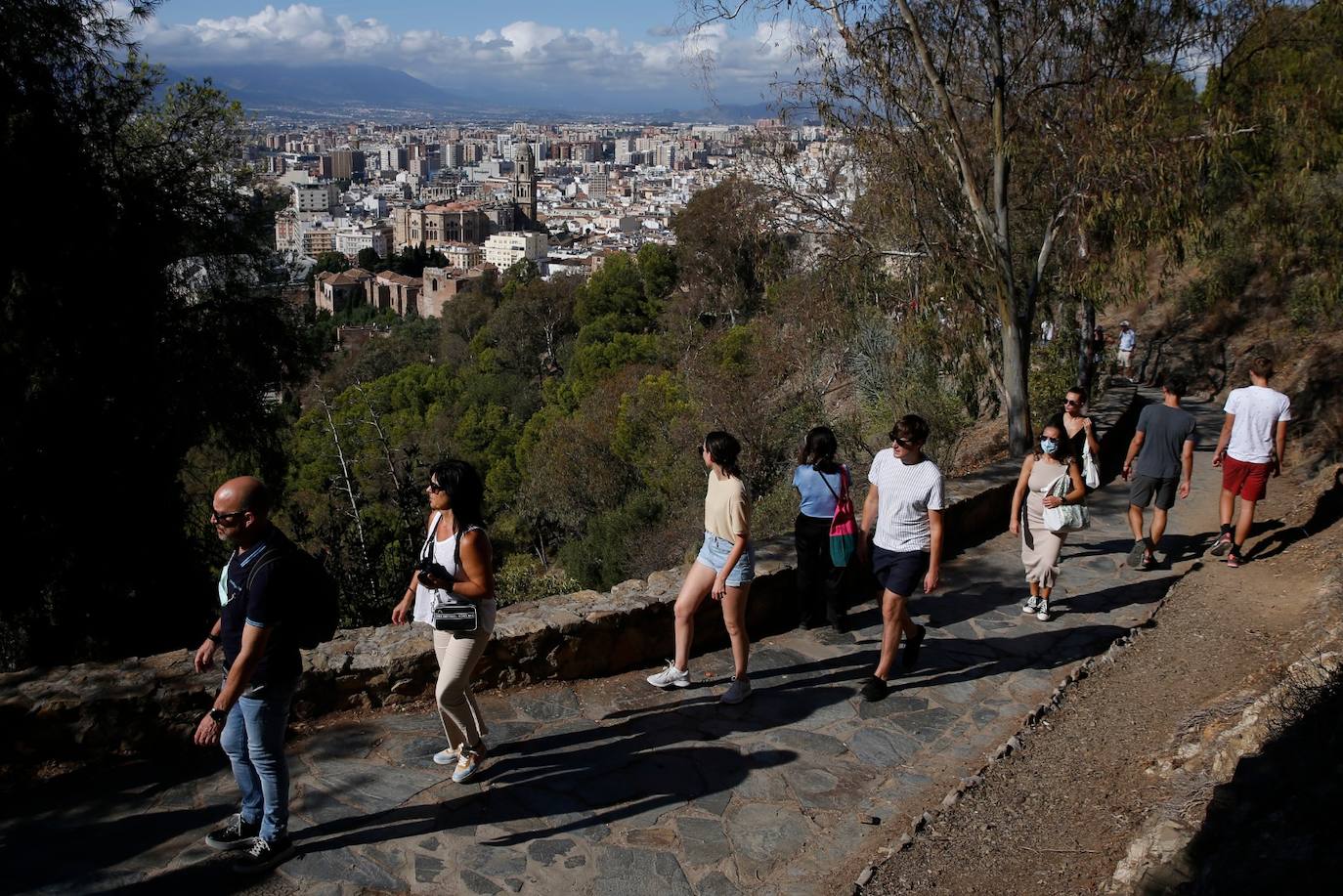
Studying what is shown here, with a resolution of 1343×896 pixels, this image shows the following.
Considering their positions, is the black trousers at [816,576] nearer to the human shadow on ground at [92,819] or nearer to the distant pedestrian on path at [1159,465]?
the distant pedestrian on path at [1159,465]

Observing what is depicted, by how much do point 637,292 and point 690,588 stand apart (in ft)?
141

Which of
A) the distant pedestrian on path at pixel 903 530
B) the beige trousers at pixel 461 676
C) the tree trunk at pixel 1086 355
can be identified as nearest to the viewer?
the beige trousers at pixel 461 676

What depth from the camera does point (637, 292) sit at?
47.0 meters

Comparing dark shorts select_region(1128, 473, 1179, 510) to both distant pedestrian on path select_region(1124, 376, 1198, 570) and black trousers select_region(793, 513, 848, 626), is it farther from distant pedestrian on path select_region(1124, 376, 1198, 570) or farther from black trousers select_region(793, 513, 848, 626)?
black trousers select_region(793, 513, 848, 626)

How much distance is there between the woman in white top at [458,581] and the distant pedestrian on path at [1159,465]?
4874 millimetres

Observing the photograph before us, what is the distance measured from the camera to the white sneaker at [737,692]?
191 inches

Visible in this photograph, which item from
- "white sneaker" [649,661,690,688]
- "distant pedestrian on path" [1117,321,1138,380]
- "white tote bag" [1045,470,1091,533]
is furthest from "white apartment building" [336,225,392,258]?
"white sneaker" [649,661,690,688]

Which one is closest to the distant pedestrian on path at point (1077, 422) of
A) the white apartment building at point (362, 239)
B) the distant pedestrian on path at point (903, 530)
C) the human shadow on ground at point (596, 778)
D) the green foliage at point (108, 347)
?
the distant pedestrian on path at point (903, 530)

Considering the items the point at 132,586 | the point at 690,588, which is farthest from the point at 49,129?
the point at 690,588

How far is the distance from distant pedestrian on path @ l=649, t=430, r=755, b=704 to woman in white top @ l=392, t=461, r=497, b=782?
1092mm

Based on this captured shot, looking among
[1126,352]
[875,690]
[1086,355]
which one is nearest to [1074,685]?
[875,690]

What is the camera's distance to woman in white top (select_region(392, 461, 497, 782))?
3.86m

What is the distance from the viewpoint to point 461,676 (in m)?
3.95

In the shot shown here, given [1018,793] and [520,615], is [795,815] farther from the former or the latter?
[520,615]
